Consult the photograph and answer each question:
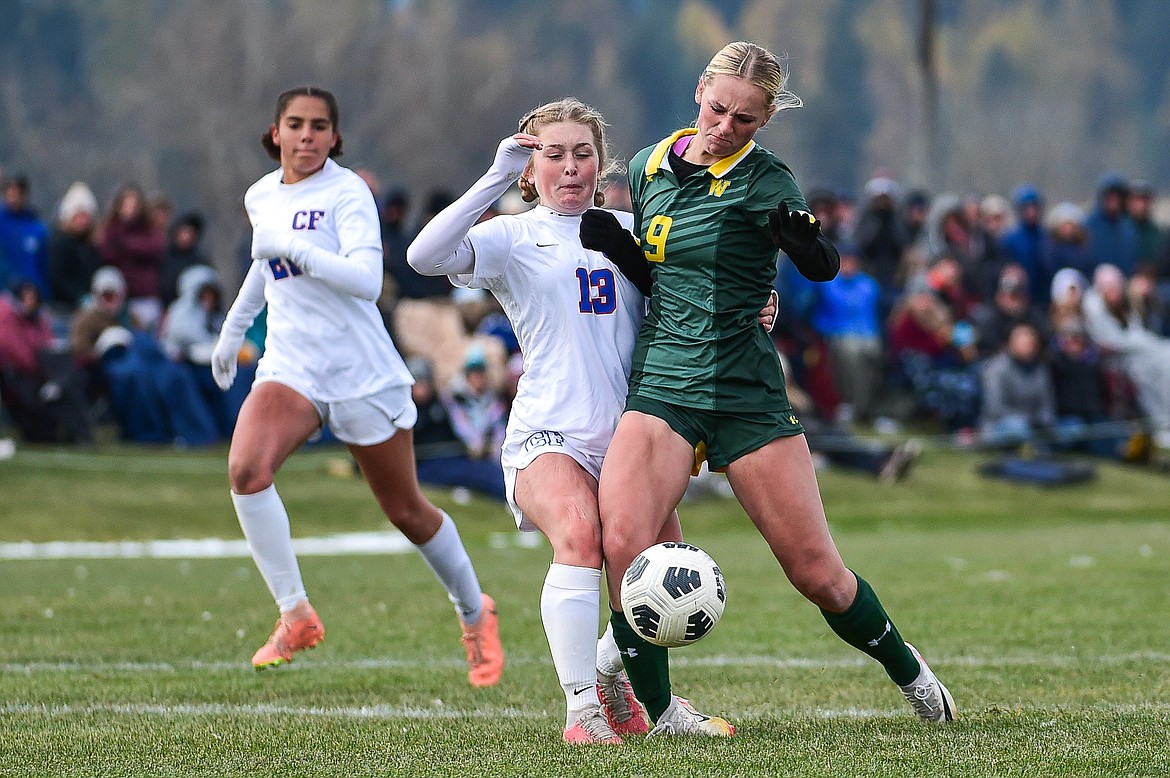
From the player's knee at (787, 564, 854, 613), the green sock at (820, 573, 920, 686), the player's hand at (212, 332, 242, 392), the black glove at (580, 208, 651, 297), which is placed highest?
the black glove at (580, 208, 651, 297)

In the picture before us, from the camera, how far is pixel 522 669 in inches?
299

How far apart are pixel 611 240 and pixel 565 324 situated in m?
0.32

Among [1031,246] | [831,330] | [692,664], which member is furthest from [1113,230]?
[692,664]

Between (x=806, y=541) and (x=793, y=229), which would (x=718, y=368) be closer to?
(x=793, y=229)

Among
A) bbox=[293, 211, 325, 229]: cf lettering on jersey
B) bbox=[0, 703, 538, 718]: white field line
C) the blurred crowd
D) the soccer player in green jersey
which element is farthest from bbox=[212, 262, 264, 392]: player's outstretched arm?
the blurred crowd

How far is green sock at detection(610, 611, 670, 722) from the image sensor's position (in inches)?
220

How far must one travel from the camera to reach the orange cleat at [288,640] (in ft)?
22.6

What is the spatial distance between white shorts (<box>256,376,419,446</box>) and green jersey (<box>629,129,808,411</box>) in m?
1.79

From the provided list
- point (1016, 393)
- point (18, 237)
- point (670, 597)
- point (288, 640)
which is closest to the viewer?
point (670, 597)

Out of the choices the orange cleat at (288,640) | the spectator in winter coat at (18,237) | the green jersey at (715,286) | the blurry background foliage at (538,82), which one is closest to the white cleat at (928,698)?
the green jersey at (715,286)

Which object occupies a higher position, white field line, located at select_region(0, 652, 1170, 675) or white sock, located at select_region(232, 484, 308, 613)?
white sock, located at select_region(232, 484, 308, 613)

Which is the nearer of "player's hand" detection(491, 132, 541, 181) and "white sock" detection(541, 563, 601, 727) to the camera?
"white sock" detection(541, 563, 601, 727)

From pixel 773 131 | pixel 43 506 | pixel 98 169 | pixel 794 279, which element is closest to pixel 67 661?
pixel 43 506

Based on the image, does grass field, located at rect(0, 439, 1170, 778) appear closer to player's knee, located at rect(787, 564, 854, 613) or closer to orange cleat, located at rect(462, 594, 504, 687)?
orange cleat, located at rect(462, 594, 504, 687)
